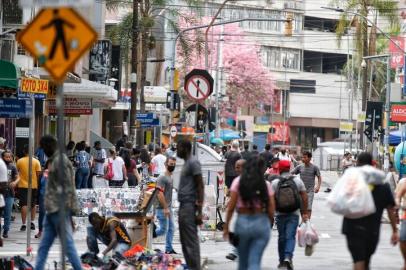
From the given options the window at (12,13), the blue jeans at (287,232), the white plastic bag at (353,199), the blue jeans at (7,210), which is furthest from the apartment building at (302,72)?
the white plastic bag at (353,199)

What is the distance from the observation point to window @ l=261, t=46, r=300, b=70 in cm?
9988

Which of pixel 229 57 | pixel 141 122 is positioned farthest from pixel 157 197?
pixel 229 57

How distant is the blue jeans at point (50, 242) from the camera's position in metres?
14.7

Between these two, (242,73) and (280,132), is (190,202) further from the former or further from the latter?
(280,132)

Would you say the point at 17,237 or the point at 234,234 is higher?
the point at 234,234

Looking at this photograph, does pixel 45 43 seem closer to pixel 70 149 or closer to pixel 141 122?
pixel 70 149

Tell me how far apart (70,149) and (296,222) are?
1731 centimetres

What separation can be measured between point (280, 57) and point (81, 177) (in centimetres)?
6836

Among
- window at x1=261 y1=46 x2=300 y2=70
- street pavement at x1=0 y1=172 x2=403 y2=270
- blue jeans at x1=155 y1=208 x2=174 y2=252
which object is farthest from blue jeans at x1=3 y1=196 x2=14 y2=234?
window at x1=261 y1=46 x2=300 y2=70

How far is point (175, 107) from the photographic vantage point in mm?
46594

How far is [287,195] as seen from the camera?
17438mm

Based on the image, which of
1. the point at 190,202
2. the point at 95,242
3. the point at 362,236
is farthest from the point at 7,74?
the point at 362,236

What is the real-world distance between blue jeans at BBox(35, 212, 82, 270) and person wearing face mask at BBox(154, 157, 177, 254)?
369cm

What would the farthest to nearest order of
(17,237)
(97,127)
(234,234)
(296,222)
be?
(97,127)
(17,237)
(296,222)
(234,234)
